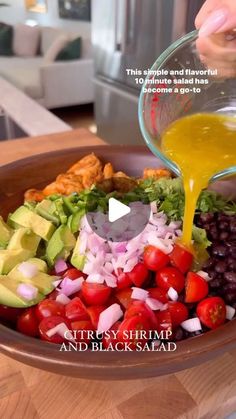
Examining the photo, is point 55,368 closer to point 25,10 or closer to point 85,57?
point 85,57

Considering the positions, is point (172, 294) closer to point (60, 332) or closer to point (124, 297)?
point (124, 297)

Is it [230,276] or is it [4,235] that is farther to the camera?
[4,235]

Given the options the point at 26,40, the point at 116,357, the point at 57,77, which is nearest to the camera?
the point at 116,357

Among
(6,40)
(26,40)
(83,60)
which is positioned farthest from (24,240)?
(6,40)

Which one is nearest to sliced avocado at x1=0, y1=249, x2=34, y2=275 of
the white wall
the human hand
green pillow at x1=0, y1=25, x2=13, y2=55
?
the human hand

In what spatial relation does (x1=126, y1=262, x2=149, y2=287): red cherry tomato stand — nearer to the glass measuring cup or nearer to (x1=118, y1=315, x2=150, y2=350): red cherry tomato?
(x1=118, y1=315, x2=150, y2=350): red cherry tomato

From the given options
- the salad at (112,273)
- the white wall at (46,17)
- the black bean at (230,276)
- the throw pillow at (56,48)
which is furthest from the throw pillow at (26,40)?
the black bean at (230,276)

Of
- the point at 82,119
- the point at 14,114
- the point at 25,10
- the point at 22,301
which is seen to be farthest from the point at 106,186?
the point at 25,10
